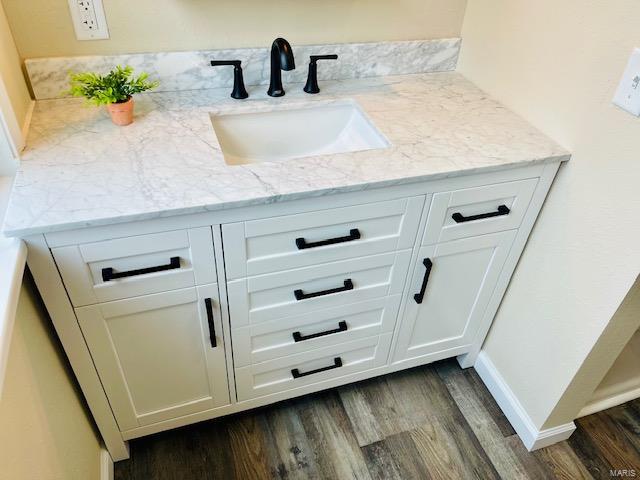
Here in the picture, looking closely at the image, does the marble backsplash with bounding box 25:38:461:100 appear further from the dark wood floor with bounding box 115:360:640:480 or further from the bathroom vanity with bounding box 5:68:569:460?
the dark wood floor with bounding box 115:360:640:480

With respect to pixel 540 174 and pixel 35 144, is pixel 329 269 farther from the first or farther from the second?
pixel 35 144

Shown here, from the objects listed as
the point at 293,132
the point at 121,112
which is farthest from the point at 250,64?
the point at 121,112

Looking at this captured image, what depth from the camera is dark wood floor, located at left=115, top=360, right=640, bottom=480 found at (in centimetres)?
153

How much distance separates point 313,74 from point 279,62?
0.14m

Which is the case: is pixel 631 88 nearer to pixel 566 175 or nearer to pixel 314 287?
pixel 566 175

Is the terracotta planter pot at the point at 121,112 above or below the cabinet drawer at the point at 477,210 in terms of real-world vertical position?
above

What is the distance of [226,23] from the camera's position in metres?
1.43

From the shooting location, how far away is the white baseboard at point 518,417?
161 centimetres

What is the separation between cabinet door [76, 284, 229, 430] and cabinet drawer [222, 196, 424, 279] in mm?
136

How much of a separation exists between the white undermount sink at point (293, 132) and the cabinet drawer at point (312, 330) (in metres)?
0.48

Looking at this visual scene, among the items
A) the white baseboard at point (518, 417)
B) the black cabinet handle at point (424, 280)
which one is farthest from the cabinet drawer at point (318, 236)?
the white baseboard at point (518, 417)

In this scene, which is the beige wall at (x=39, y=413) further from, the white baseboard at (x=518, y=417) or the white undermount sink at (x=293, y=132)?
the white baseboard at (x=518, y=417)

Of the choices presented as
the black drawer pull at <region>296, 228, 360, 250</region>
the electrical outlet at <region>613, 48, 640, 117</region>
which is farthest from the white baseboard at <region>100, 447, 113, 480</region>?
the electrical outlet at <region>613, 48, 640, 117</region>

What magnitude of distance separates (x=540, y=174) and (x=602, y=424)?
1.00 metres
